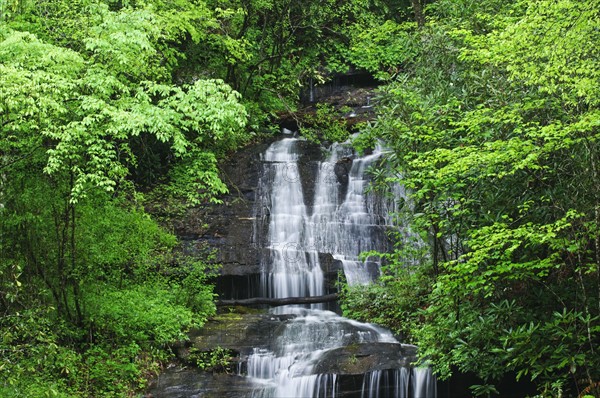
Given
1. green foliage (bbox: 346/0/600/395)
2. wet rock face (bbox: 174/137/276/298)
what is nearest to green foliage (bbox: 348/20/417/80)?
wet rock face (bbox: 174/137/276/298)

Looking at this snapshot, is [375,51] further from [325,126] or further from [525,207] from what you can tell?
[525,207]

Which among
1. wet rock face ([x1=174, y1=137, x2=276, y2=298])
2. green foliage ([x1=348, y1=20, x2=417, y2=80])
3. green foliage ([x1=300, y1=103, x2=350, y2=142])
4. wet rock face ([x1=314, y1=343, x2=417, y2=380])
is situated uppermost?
green foliage ([x1=348, y1=20, x2=417, y2=80])

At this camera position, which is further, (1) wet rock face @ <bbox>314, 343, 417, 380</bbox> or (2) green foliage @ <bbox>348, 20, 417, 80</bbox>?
(2) green foliage @ <bbox>348, 20, 417, 80</bbox>

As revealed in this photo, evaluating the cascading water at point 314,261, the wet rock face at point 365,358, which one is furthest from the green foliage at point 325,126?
the wet rock face at point 365,358

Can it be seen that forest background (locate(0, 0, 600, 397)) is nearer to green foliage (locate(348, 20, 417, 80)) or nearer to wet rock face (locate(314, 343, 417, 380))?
wet rock face (locate(314, 343, 417, 380))

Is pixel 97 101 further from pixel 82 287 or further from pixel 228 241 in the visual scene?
pixel 228 241

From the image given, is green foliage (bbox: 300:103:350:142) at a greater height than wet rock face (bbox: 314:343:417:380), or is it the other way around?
green foliage (bbox: 300:103:350:142)

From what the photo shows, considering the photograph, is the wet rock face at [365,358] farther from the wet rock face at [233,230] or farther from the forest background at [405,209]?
the wet rock face at [233,230]

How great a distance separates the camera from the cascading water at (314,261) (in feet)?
32.8

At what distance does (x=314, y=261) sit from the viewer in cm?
1491

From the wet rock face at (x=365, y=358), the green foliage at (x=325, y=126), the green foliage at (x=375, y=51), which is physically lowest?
the wet rock face at (x=365, y=358)

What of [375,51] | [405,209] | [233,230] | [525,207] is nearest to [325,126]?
[375,51]

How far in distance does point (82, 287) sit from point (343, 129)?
32.9 ft

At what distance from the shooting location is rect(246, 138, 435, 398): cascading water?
9984 mm
